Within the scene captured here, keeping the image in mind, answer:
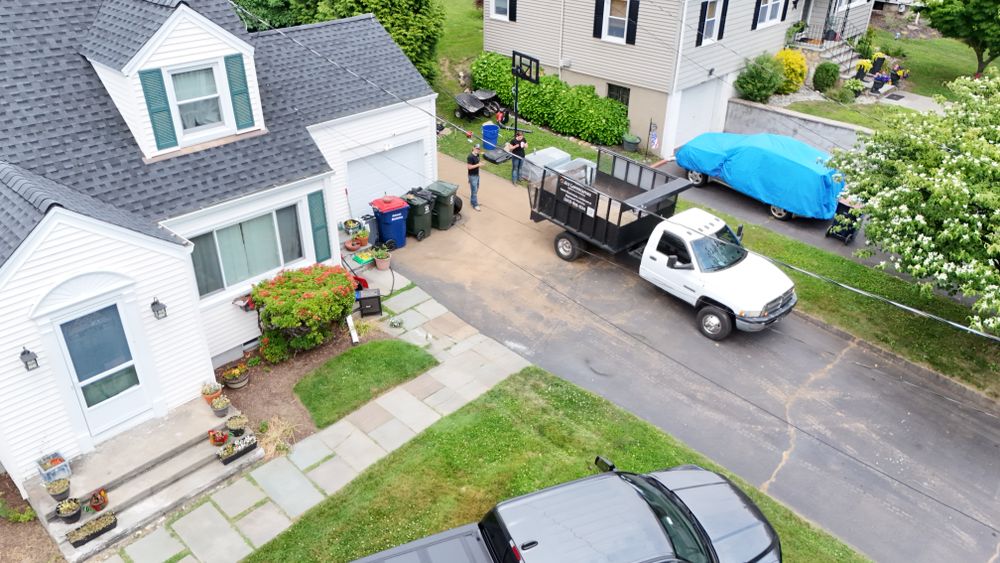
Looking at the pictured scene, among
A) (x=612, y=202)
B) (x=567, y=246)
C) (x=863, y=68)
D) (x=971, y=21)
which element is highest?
(x=971, y=21)

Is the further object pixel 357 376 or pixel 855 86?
pixel 855 86

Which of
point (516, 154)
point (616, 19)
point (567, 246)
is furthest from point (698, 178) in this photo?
point (567, 246)

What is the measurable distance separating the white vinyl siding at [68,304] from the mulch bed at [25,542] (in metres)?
0.67

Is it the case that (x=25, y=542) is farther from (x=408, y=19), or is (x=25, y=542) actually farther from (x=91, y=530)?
(x=408, y=19)

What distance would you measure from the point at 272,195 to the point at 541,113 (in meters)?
14.0

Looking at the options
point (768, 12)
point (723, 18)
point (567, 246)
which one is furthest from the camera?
point (768, 12)

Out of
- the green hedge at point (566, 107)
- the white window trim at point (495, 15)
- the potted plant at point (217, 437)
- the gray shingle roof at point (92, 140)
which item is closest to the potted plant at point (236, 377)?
the potted plant at point (217, 437)

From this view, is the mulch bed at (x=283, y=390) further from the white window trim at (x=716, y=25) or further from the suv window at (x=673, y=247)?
the white window trim at (x=716, y=25)

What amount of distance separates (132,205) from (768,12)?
74.8 ft

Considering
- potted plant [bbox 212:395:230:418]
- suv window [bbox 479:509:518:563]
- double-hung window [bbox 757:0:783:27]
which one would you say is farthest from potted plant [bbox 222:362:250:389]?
double-hung window [bbox 757:0:783:27]

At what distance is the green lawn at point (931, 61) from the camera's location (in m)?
29.0

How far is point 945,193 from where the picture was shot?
38.4ft

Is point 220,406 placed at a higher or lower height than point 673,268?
lower

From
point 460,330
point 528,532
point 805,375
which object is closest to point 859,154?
point 805,375
